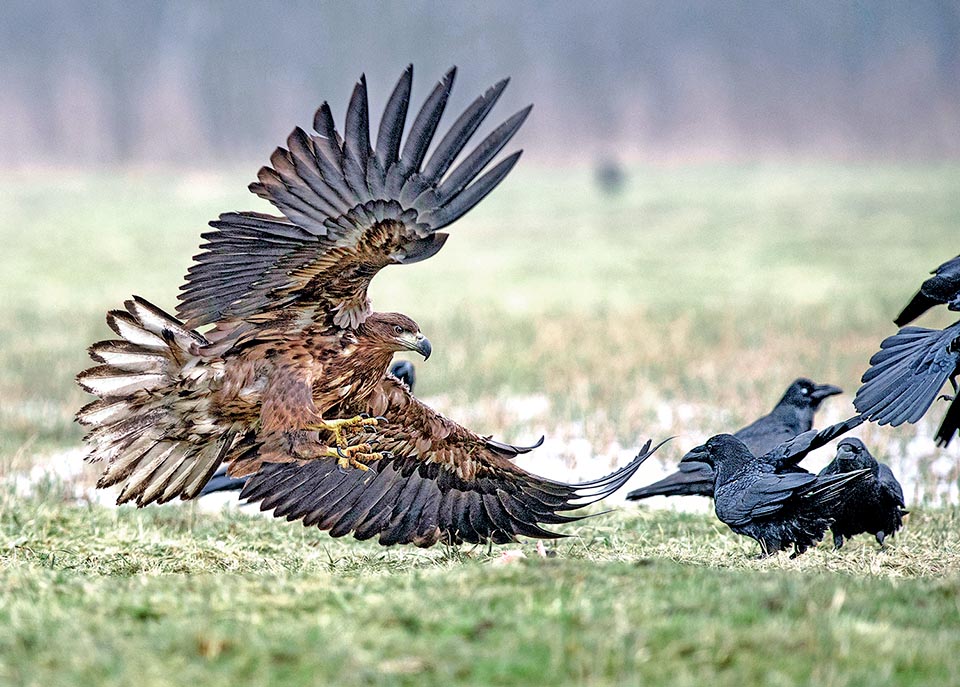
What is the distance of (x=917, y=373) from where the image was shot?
607 centimetres

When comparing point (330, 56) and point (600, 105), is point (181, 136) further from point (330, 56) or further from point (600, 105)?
point (600, 105)

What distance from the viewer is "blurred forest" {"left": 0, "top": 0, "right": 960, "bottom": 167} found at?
177 ft

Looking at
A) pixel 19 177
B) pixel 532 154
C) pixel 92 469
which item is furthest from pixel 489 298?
pixel 532 154

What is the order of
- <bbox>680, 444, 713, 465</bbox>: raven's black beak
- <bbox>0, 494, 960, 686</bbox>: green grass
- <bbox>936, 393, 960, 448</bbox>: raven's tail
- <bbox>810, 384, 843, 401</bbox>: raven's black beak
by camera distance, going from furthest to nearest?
<bbox>810, 384, 843, 401</bbox>: raven's black beak
<bbox>680, 444, 713, 465</bbox>: raven's black beak
<bbox>936, 393, 960, 448</bbox>: raven's tail
<bbox>0, 494, 960, 686</bbox>: green grass

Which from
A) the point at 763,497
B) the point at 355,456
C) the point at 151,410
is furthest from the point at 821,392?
the point at 151,410

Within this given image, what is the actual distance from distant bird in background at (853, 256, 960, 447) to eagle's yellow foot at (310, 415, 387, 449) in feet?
7.82

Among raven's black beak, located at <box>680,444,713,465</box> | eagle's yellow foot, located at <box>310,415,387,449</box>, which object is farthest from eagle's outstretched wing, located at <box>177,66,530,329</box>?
raven's black beak, located at <box>680,444,713,465</box>

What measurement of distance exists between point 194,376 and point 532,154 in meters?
47.0

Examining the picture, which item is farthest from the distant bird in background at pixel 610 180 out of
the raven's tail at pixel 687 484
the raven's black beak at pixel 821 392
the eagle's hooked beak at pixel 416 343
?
the eagle's hooked beak at pixel 416 343

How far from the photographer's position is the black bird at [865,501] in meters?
6.19

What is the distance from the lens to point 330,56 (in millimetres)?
63031

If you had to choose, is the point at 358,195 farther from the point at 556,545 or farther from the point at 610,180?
the point at 610,180

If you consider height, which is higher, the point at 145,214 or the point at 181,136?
the point at 181,136

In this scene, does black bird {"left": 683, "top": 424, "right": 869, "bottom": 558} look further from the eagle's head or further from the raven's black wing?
the eagle's head
